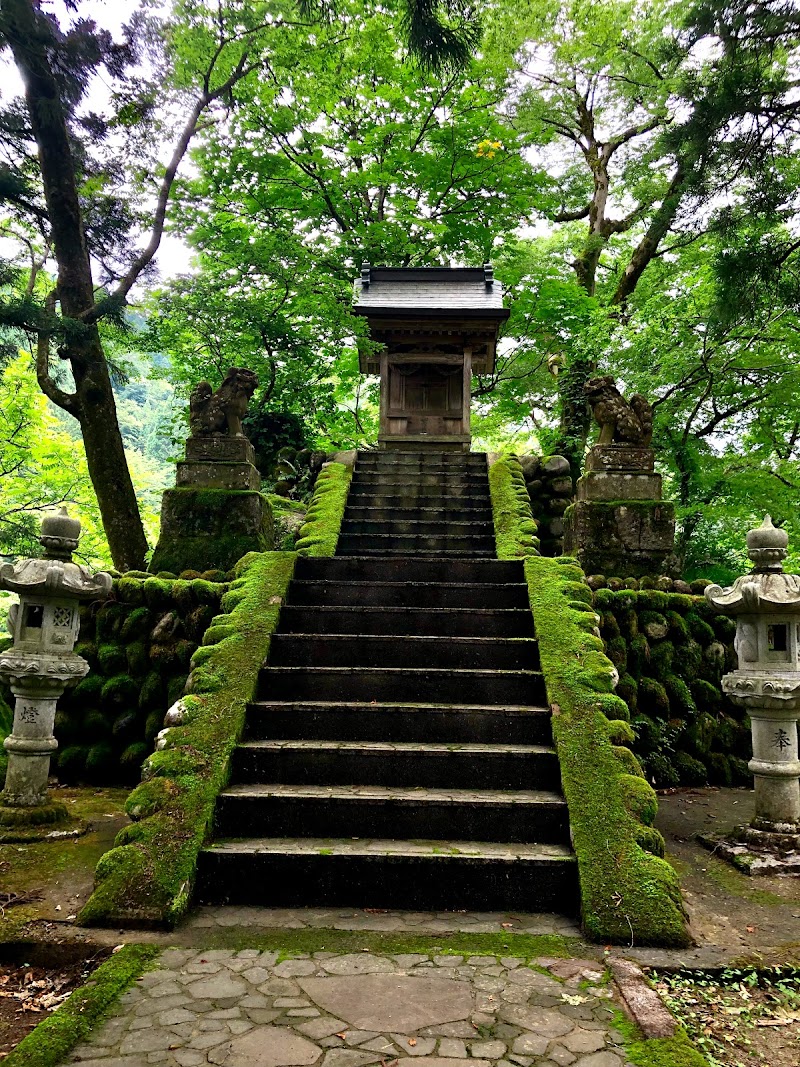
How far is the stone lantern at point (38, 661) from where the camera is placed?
4387 mm

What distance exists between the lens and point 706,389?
9.99m

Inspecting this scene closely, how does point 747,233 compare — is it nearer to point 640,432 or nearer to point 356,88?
point 640,432

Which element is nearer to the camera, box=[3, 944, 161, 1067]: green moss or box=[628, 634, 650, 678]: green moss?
box=[3, 944, 161, 1067]: green moss

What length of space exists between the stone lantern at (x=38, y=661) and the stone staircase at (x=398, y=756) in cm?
132

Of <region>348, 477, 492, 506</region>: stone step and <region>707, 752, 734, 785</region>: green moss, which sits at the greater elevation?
<region>348, 477, 492, 506</region>: stone step

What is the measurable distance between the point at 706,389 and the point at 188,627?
792cm

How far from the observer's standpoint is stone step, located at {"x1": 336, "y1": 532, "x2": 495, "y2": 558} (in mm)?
7227

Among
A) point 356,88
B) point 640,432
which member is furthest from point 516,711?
point 356,88

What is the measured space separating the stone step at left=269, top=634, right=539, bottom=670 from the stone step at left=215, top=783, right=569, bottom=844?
1311mm

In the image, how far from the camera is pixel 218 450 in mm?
7824

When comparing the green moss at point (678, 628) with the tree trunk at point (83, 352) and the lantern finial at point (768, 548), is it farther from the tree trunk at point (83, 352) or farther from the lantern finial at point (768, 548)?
the tree trunk at point (83, 352)

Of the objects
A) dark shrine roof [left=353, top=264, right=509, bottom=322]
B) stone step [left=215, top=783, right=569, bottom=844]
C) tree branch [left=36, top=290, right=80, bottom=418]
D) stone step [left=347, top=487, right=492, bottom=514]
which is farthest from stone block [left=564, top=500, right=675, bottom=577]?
tree branch [left=36, top=290, right=80, bottom=418]

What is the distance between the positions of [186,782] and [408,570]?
2990 millimetres

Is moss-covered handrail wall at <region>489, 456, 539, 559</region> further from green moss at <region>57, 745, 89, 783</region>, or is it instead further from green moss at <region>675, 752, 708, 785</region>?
green moss at <region>57, 745, 89, 783</region>
